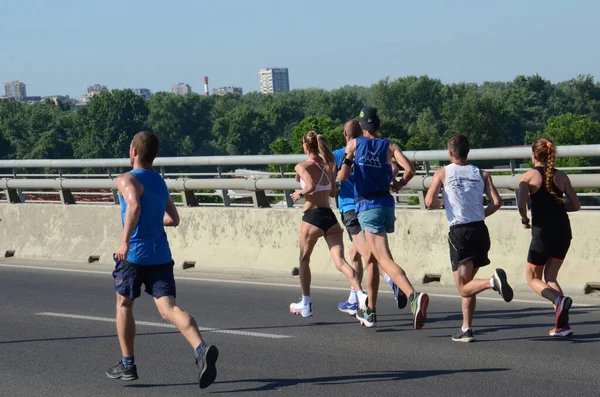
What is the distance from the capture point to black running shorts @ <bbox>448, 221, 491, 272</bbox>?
889 centimetres

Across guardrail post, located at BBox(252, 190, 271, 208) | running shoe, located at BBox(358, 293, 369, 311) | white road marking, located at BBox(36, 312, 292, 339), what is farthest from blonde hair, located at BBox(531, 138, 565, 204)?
guardrail post, located at BBox(252, 190, 271, 208)

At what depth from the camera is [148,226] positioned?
7.50 m

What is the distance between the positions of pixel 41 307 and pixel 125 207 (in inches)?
195

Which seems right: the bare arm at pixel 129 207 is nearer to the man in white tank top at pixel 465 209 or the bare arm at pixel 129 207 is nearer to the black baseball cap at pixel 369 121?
the man in white tank top at pixel 465 209

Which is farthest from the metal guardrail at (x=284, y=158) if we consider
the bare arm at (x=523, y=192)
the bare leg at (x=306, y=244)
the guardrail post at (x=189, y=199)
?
the bare leg at (x=306, y=244)

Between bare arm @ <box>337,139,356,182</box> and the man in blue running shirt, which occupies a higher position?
bare arm @ <box>337,139,356,182</box>

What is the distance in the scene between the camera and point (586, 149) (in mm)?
11352

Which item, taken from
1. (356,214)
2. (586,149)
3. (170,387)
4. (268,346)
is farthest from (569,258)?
(170,387)

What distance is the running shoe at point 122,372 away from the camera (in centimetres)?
782

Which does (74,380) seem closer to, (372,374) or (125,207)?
(125,207)

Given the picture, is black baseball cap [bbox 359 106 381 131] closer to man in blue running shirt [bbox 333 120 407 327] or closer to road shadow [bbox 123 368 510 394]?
man in blue running shirt [bbox 333 120 407 327]

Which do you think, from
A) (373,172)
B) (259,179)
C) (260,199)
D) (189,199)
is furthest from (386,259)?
(189,199)

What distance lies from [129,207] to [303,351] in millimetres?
2178

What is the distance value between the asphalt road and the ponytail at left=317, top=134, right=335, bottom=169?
1.47 m
